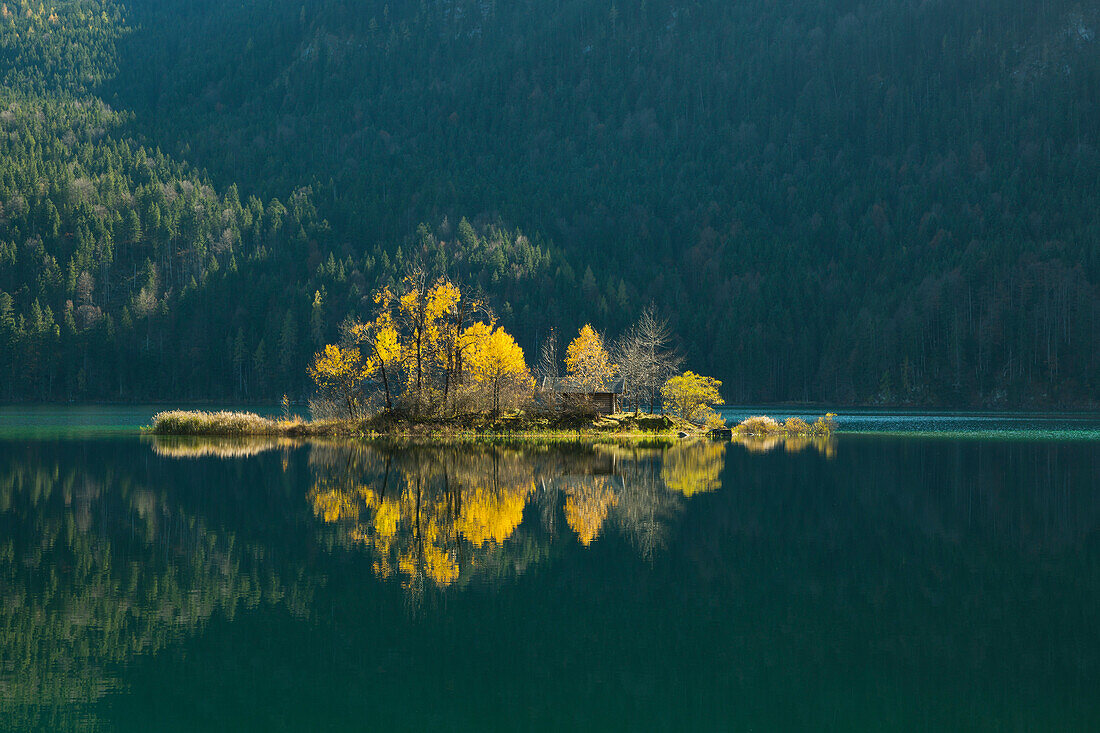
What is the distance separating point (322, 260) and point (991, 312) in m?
119

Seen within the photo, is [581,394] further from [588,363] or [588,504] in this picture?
[588,504]

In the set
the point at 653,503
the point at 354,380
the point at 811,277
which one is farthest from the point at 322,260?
the point at 653,503

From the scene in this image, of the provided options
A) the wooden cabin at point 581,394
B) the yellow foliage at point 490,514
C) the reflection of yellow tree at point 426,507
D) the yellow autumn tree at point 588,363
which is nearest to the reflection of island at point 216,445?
the reflection of yellow tree at point 426,507

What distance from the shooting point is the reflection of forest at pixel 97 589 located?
1508 centimetres

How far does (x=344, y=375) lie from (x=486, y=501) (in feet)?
130

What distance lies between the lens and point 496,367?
228 feet

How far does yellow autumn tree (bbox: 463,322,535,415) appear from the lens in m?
69.1

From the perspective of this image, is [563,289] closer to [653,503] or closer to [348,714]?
[653,503]

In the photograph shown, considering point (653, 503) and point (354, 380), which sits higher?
point (354, 380)

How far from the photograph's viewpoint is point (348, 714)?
1412 cm

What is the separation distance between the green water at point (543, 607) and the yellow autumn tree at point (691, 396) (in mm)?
38824

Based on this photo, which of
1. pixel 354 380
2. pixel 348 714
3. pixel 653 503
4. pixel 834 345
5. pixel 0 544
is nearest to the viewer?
pixel 348 714

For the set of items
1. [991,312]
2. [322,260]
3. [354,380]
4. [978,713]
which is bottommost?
[978,713]

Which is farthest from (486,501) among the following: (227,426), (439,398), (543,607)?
(227,426)
